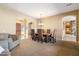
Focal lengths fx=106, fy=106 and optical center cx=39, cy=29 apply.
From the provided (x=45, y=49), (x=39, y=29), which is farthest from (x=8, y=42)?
(x=45, y=49)

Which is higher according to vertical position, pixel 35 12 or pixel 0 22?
pixel 35 12

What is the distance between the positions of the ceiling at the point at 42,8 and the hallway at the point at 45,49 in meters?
0.81

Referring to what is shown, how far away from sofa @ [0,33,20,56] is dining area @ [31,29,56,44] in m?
0.49

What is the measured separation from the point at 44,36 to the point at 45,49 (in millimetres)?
400

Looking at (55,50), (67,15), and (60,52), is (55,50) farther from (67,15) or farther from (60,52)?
(67,15)

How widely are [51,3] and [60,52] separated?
130 centimetres

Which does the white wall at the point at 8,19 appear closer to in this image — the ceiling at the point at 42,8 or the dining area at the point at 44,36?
the ceiling at the point at 42,8

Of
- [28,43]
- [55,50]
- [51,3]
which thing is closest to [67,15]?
[51,3]

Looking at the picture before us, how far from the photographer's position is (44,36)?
123 inches

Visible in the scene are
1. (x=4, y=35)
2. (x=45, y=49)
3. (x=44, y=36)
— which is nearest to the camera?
(x=4, y=35)

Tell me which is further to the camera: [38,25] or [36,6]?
[38,25]

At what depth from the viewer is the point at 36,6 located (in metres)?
2.80

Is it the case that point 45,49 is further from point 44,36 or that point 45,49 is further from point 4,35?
point 4,35

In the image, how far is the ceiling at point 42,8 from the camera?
2752 millimetres
